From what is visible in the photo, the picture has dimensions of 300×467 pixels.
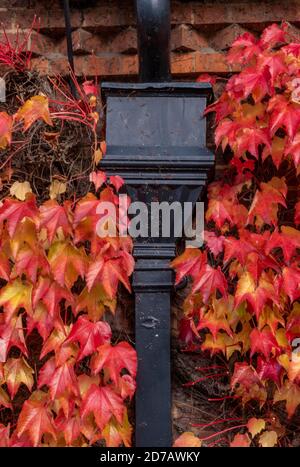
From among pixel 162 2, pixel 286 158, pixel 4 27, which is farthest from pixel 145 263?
pixel 4 27

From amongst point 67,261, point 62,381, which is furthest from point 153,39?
point 62,381

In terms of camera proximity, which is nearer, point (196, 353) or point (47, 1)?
point (196, 353)

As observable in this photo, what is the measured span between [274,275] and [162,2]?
44.9 inches

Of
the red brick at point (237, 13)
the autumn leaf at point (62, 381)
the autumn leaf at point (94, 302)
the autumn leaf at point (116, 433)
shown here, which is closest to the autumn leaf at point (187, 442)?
the autumn leaf at point (116, 433)

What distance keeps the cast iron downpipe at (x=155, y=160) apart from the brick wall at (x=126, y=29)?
22cm

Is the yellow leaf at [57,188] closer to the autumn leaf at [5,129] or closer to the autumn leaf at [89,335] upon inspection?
the autumn leaf at [5,129]

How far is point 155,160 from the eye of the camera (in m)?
2.53

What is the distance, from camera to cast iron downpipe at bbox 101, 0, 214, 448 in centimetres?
249

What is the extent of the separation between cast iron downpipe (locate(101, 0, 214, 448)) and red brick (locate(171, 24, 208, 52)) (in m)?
0.20

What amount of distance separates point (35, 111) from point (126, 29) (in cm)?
63

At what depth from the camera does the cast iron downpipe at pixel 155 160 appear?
8.17ft

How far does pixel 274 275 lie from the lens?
8.07 feet

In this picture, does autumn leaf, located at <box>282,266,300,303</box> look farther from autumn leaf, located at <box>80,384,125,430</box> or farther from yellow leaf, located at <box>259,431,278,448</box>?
autumn leaf, located at <box>80,384,125,430</box>
